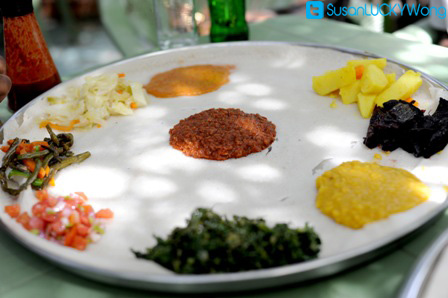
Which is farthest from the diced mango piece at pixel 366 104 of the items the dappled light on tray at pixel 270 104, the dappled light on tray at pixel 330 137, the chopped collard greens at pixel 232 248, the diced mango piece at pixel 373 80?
the chopped collard greens at pixel 232 248

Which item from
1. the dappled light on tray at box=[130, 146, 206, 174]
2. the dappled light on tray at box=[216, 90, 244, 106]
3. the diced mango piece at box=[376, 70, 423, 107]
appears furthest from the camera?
Result: the dappled light on tray at box=[216, 90, 244, 106]

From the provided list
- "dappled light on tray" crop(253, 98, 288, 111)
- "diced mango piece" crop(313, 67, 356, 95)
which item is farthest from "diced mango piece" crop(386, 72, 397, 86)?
"dappled light on tray" crop(253, 98, 288, 111)

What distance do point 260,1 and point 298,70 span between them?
2.34 meters

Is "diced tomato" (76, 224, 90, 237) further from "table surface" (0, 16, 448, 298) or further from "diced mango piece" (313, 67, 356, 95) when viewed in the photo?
"diced mango piece" (313, 67, 356, 95)

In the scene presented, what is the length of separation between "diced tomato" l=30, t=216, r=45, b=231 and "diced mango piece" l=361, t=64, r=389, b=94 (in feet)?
3.84

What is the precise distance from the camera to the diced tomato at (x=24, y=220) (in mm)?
1230

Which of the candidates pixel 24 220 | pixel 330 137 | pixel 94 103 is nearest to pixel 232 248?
pixel 24 220

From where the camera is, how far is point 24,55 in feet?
6.09

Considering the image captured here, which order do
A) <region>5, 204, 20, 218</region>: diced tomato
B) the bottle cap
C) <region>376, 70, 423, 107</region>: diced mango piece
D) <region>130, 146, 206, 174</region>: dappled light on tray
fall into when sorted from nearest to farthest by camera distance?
<region>5, 204, 20, 218</region>: diced tomato < <region>130, 146, 206, 174</region>: dappled light on tray < <region>376, 70, 423, 107</region>: diced mango piece < the bottle cap

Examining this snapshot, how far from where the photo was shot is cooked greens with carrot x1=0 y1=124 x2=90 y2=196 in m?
1.42

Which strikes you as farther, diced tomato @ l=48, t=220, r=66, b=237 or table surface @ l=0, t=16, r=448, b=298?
diced tomato @ l=48, t=220, r=66, b=237

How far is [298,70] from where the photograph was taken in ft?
6.88

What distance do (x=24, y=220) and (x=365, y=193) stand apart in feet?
2.93

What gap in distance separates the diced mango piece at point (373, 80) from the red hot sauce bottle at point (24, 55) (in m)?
1.27
